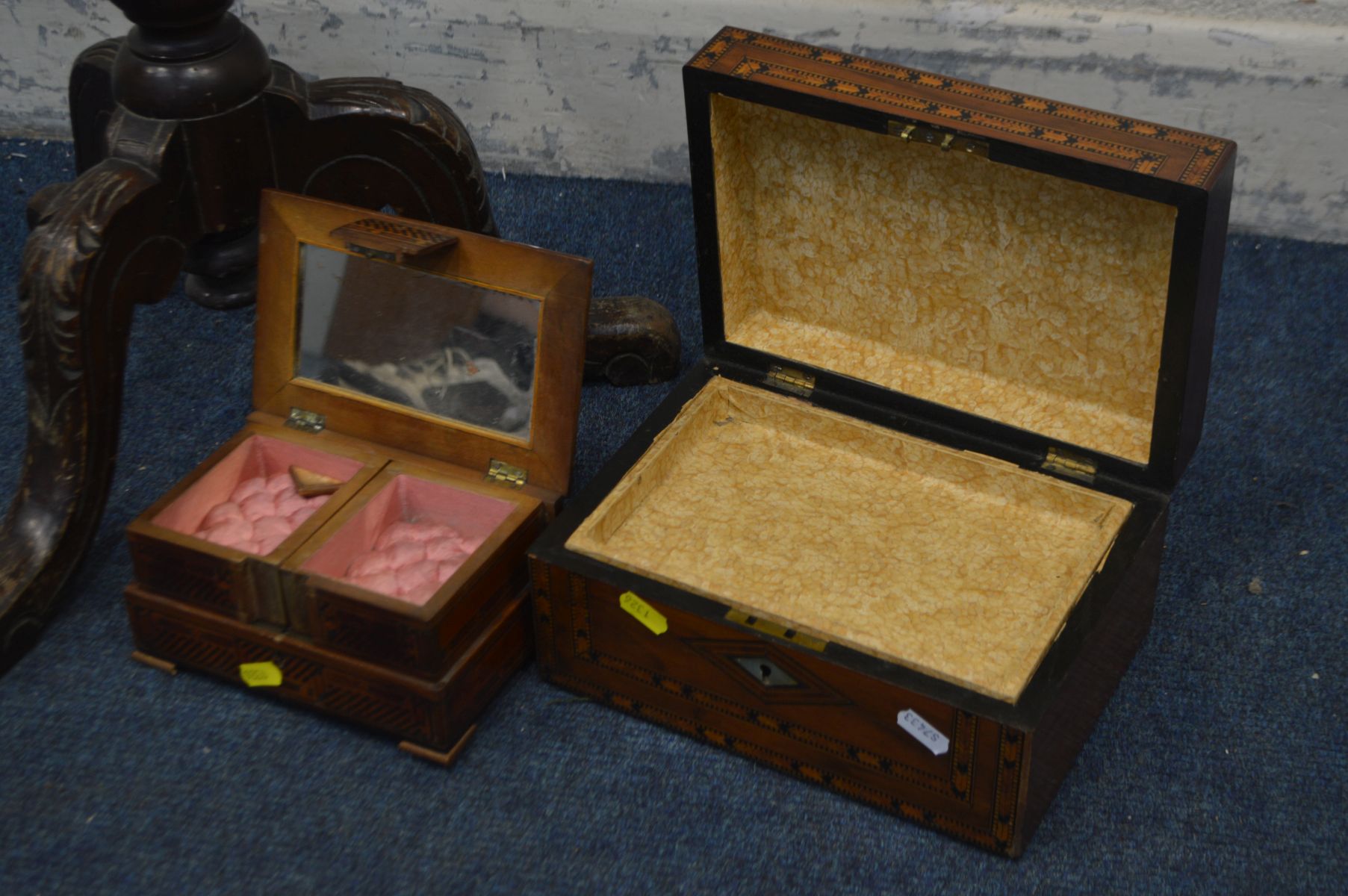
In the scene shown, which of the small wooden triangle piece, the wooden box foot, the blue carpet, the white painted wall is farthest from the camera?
the white painted wall

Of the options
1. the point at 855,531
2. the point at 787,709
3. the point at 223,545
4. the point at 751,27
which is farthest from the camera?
the point at 751,27

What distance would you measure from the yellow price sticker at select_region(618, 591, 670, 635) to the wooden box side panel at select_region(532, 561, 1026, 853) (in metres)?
0.01

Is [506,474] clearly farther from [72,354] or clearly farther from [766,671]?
[72,354]

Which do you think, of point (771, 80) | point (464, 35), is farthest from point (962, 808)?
point (464, 35)

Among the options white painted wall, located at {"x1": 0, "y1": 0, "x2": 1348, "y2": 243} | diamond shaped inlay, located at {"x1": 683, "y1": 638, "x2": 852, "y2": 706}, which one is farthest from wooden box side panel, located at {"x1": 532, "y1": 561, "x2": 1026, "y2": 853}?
white painted wall, located at {"x1": 0, "y1": 0, "x2": 1348, "y2": 243}

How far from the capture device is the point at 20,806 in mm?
1983

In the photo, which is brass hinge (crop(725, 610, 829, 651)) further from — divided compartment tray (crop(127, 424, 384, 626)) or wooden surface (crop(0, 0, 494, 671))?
wooden surface (crop(0, 0, 494, 671))

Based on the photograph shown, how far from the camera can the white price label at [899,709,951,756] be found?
Result: 180 centimetres

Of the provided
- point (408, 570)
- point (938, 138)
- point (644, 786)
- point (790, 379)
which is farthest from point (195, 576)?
point (938, 138)

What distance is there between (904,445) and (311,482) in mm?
822

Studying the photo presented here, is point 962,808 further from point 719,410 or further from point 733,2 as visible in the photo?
point 733,2

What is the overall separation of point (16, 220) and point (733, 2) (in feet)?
4.78

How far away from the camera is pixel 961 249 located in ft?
6.88

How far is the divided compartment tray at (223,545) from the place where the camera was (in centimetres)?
A: 198
